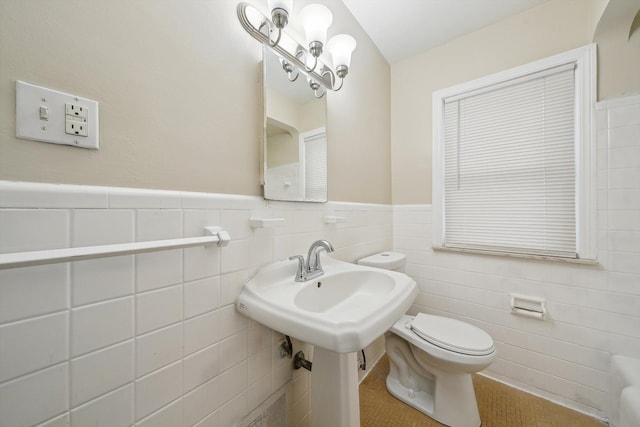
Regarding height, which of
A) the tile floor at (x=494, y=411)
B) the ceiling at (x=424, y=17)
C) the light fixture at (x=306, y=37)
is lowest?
the tile floor at (x=494, y=411)

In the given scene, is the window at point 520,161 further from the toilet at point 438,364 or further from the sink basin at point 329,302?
the sink basin at point 329,302

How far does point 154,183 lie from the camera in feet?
1.99

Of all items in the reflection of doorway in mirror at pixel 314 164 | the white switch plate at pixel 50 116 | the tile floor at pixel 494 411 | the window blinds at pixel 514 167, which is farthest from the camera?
the window blinds at pixel 514 167

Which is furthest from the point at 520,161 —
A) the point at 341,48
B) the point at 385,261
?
the point at 341,48

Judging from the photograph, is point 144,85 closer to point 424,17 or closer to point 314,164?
point 314,164

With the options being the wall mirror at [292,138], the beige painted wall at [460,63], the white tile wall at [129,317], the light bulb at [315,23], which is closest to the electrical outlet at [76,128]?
the white tile wall at [129,317]

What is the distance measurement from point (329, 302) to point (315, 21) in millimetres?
1209

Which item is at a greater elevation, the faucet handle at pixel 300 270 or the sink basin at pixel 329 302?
the faucet handle at pixel 300 270

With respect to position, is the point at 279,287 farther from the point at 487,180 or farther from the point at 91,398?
the point at 487,180

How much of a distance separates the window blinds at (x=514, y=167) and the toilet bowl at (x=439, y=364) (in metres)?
0.66

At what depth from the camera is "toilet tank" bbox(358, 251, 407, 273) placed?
4.59 ft

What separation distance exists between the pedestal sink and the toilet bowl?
0.47 m

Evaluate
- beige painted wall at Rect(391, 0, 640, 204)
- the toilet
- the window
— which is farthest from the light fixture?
the toilet

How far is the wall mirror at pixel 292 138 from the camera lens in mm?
890
